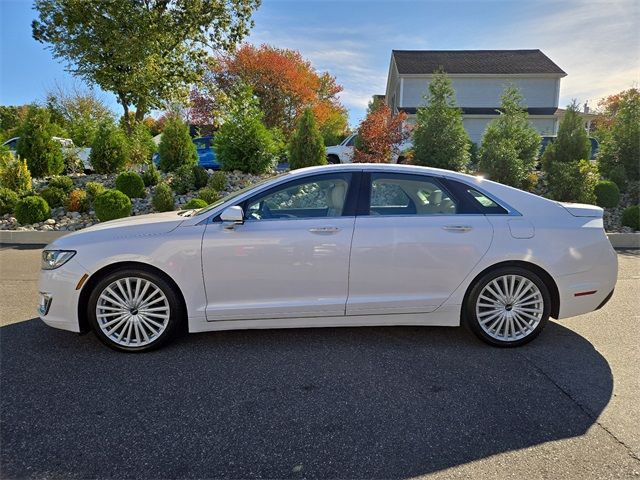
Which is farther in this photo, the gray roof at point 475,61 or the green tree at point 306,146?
the gray roof at point 475,61

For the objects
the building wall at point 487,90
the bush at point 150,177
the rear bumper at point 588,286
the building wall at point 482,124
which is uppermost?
the building wall at point 487,90

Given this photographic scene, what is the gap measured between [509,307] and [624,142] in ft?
33.0

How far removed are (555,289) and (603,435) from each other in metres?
1.40

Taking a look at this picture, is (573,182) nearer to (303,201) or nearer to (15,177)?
(303,201)

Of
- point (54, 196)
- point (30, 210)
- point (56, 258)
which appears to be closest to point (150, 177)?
point (54, 196)

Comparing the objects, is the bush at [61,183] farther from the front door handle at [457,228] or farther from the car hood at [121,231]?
the front door handle at [457,228]

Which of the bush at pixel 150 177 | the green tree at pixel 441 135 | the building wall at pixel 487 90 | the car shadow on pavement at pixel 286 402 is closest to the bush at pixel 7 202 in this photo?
the bush at pixel 150 177

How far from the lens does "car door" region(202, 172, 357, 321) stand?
3500 millimetres

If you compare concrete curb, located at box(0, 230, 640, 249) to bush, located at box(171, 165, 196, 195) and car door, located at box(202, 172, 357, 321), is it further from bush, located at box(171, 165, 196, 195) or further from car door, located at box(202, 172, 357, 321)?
car door, located at box(202, 172, 357, 321)

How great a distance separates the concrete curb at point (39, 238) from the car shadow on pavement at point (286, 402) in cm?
538

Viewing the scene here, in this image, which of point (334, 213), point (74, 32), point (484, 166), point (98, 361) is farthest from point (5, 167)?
point (484, 166)

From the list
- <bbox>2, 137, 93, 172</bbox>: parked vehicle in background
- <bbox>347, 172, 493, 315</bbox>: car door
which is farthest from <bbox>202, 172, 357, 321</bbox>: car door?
<bbox>2, 137, 93, 172</bbox>: parked vehicle in background

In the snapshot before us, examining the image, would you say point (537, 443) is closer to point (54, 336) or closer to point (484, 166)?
point (54, 336)

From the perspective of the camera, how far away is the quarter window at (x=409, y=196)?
375cm
